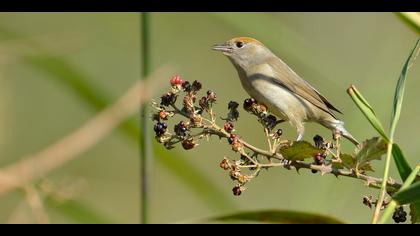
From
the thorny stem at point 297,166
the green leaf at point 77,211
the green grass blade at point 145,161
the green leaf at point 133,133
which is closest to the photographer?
the thorny stem at point 297,166

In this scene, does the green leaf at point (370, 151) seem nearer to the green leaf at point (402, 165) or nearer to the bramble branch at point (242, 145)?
the bramble branch at point (242, 145)

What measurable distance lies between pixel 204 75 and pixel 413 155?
4.28 meters

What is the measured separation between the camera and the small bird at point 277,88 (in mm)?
3369

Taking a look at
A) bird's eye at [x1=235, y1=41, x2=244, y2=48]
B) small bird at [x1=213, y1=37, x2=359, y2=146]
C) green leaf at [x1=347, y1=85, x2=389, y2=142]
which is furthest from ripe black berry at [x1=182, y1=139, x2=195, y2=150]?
bird's eye at [x1=235, y1=41, x2=244, y2=48]

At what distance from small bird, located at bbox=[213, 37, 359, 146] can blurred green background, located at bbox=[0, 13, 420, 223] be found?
0.48 feet

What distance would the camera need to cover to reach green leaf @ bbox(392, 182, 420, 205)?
5.32ft

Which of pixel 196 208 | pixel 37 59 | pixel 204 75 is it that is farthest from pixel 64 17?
pixel 37 59

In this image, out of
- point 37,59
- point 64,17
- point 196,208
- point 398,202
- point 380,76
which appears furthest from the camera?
point 64,17

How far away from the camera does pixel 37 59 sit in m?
3.18

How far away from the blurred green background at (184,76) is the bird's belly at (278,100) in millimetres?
194

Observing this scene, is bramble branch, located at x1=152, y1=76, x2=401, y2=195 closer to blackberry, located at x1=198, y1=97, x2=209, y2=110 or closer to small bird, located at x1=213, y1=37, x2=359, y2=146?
blackberry, located at x1=198, y1=97, x2=209, y2=110

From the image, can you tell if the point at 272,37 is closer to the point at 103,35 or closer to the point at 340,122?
the point at 340,122

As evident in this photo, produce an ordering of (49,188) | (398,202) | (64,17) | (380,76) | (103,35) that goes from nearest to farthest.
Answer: (398,202), (49,188), (380,76), (103,35), (64,17)

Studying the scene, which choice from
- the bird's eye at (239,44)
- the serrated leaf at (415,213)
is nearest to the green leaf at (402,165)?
the serrated leaf at (415,213)
